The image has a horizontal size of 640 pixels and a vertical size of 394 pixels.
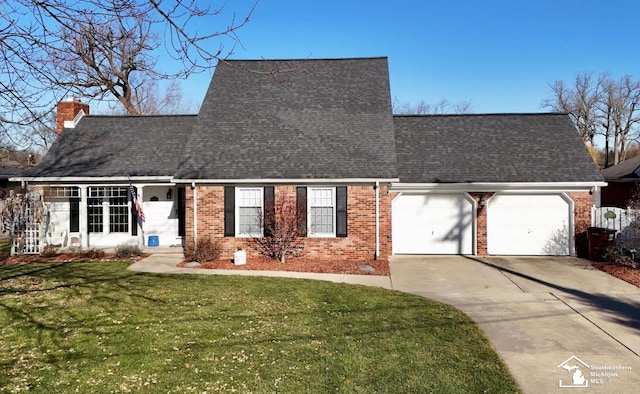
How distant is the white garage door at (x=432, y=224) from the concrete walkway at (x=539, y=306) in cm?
55

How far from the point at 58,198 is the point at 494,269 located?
15041mm

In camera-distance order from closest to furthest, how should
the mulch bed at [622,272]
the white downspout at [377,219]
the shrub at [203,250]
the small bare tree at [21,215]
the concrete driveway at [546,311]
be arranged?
the concrete driveway at [546,311] < the mulch bed at [622,272] < the shrub at [203,250] < the white downspout at [377,219] < the small bare tree at [21,215]

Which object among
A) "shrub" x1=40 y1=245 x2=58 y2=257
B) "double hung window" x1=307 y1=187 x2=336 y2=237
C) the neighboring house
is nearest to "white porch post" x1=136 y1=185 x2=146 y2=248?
"shrub" x1=40 y1=245 x2=58 y2=257

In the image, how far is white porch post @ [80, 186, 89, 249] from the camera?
14.5 metres

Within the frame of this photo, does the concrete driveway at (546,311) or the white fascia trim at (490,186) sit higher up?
the white fascia trim at (490,186)

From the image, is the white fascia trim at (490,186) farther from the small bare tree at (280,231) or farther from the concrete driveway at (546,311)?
the small bare tree at (280,231)

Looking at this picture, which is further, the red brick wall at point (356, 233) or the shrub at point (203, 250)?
the red brick wall at point (356, 233)

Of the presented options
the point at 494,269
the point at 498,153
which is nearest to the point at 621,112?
the point at 498,153

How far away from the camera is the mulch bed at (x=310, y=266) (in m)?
11.5

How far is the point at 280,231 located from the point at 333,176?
2.35 metres

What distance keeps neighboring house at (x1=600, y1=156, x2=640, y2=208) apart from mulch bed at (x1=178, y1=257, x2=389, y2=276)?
14.7 m

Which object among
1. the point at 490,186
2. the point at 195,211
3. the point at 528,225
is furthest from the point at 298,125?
the point at 528,225

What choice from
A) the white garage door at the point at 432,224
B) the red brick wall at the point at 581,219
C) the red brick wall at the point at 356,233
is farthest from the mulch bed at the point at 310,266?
the red brick wall at the point at 581,219

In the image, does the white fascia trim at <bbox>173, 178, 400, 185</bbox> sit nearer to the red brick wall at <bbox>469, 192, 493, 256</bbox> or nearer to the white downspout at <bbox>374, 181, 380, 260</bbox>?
the white downspout at <bbox>374, 181, 380, 260</bbox>
